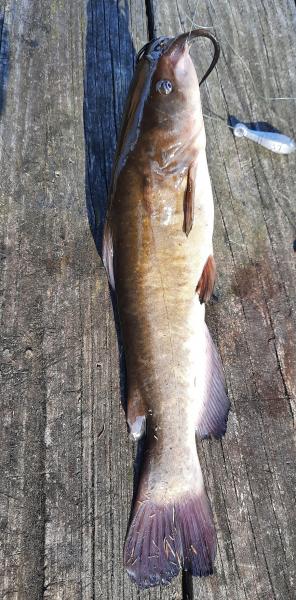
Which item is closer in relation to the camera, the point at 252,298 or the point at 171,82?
the point at 171,82

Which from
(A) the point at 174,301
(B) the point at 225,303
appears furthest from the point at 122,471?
(B) the point at 225,303

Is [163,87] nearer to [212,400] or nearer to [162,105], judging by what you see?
[162,105]

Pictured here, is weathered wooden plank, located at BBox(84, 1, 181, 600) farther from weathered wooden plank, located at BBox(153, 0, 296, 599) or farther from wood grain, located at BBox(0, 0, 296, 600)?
weathered wooden plank, located at BBox(153, 0, 296, 599)

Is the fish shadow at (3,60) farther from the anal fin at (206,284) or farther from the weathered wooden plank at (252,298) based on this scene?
the anal fin at (206,284)

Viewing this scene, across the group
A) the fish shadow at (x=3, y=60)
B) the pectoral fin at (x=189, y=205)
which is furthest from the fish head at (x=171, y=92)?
the fish shadow at (x=3, y=60)

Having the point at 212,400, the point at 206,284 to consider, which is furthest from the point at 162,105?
the point at 212,400

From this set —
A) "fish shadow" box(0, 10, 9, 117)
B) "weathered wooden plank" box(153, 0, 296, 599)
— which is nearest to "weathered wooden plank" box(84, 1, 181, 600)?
"weathered wooden plank" box(153, 0, 296, 599)

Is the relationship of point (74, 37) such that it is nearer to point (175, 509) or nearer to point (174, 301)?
point (174, 301)
